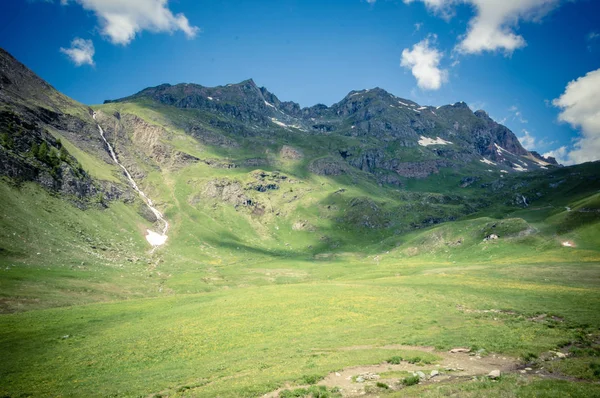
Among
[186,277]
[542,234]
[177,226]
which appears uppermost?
[177,226]

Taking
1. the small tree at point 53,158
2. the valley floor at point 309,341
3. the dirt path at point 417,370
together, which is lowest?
the valley floor at point 309,341

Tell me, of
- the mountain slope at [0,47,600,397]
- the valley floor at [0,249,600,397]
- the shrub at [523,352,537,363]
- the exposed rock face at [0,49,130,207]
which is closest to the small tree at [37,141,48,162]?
the exposed rock face at [0,49,130,207]

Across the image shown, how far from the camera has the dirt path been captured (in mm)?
18844

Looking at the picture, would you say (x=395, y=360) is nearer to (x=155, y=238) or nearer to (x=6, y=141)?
(x=155, y=238)

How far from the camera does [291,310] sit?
45.4 meters

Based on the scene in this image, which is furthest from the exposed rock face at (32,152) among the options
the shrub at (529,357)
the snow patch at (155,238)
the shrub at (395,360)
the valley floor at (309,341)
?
the shrub at (529,357)

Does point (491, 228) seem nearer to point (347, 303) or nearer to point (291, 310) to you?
point (347, 303)

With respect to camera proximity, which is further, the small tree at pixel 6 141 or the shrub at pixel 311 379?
the small tree at pixel 6 141

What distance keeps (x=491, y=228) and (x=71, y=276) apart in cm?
15814

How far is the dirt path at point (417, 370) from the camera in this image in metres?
18.8

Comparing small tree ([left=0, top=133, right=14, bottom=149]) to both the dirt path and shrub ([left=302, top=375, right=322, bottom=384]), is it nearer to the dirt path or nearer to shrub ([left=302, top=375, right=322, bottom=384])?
shrub ([left=302, top=375, right=322, bottom=384])

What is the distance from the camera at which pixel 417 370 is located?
21016 mm

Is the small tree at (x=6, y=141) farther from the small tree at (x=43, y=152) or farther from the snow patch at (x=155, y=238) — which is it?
the snow patch at (x=155, y=238)

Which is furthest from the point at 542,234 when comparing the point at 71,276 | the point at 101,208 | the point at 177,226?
the point at 101,208
